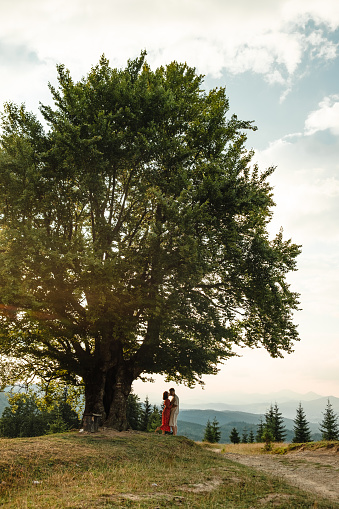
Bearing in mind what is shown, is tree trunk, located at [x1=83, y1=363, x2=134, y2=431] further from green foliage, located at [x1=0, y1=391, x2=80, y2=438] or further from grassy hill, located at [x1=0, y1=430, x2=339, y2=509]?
green foliage, located at [x1=0, y1=391, x2=80, y2=438]

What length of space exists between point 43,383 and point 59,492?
51.7 ft

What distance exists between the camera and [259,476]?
11.6 metres

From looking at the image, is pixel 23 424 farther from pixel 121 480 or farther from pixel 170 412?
pixel 121 480

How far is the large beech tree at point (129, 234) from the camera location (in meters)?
15.2

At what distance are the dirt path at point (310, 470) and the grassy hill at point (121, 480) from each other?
1.47 meters

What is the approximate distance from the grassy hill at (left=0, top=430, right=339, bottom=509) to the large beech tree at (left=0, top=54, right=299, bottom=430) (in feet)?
17.5

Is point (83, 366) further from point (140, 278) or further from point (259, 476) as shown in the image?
point (259, 476)

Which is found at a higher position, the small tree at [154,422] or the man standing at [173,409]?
the man standing at [173,409]

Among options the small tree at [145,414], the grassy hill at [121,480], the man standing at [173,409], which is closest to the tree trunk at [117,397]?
the man standing at [173,409]

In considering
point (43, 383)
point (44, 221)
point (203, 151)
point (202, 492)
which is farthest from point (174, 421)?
point (203, 151)

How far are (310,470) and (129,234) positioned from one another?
44.1 feet

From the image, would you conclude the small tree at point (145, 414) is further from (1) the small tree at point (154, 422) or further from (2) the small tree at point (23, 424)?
(2) the small tree at point (23, 424)

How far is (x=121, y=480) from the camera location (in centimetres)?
948

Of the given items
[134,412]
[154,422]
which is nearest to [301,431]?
[154,422]
